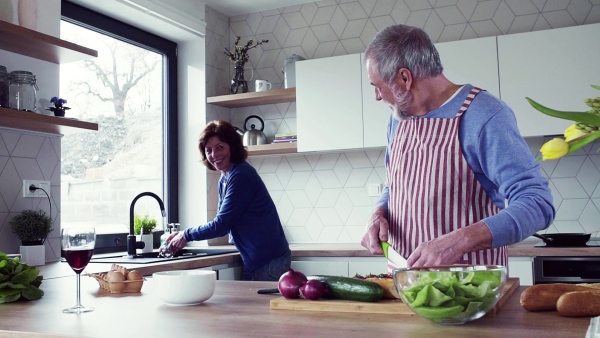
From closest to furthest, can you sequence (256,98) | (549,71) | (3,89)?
(3,89), (549,71), (256,98)

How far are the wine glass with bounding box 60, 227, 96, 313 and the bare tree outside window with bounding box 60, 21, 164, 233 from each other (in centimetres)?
226

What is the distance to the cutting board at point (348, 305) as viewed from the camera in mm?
1367

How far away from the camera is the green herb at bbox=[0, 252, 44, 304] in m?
1.68

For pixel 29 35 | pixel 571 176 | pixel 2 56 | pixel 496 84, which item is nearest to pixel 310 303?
pixel 29 35

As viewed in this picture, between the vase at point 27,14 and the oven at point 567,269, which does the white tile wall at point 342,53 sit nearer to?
the oven at point 567,269

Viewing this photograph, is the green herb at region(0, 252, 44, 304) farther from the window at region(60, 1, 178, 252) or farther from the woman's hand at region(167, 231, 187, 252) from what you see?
the window at region(60, 1, 178, 252)

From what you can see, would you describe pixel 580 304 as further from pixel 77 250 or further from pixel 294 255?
pixel 294 255

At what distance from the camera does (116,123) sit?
4145 mm

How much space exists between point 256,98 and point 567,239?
2186 mm

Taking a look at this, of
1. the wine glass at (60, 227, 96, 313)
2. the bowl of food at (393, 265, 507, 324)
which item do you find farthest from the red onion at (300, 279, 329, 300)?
the wine glass at (60, 227, 96, 313)

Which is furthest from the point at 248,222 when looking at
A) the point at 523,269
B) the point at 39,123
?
the point at 523,269

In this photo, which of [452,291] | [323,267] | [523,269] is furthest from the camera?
[323,267]

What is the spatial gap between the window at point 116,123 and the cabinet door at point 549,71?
230cm

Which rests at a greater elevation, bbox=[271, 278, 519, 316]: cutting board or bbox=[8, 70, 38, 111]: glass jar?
bbox=[8, 70, 38, 111]: glass jar
